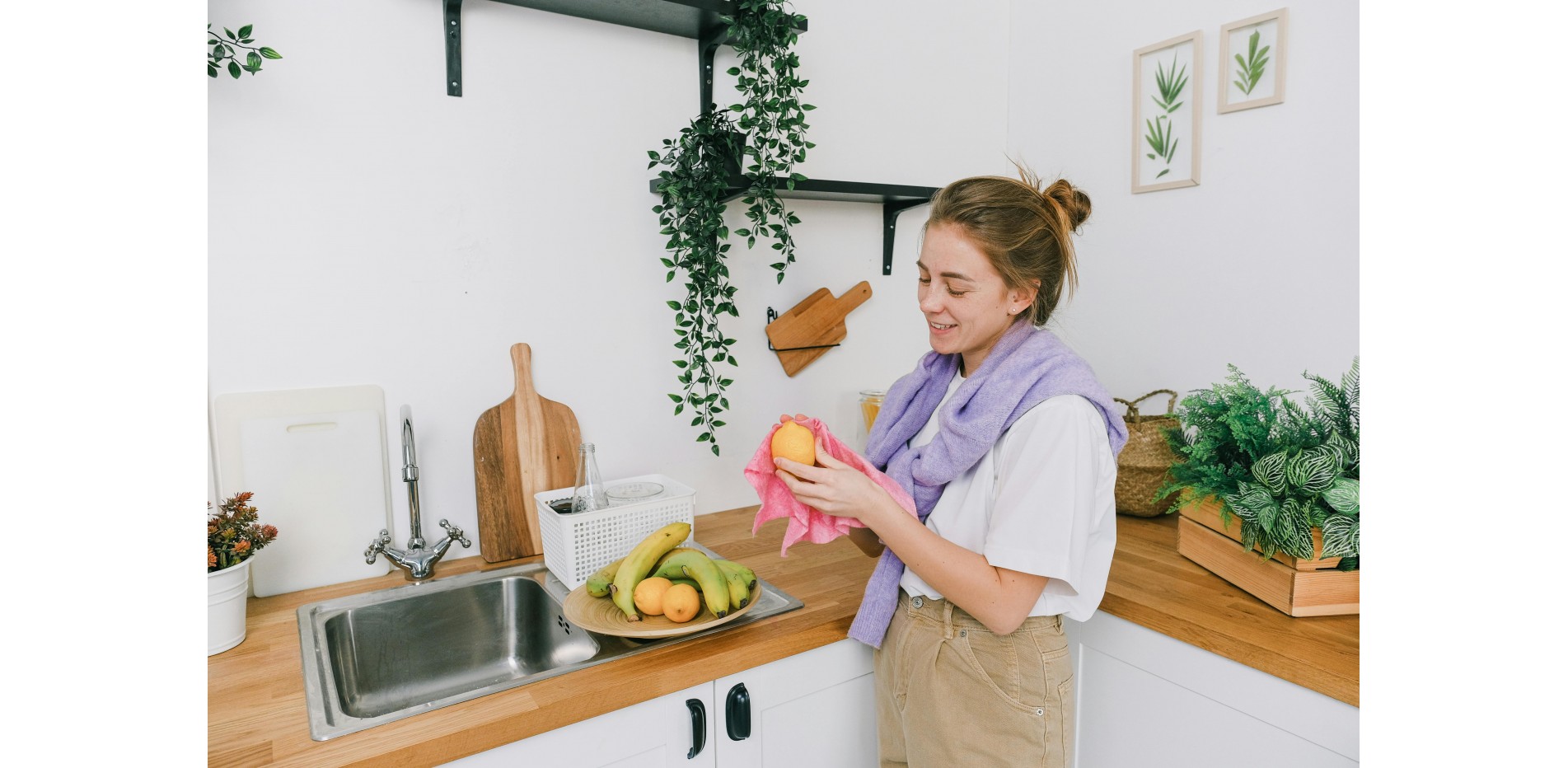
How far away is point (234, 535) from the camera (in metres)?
1.18

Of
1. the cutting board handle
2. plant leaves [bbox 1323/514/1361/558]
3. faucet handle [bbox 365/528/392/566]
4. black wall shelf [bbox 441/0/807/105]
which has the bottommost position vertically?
faucet handle [bbox 365/528/392/566]

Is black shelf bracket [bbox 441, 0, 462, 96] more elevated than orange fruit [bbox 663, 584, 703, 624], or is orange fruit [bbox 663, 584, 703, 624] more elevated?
black shelf bracket [bbox 441, 0, 462, 96]

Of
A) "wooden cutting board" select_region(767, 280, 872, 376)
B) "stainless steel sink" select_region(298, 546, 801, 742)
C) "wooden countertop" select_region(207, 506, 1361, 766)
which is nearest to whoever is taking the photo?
"wooden countertop" select_region(207, 506, 1361, 766)

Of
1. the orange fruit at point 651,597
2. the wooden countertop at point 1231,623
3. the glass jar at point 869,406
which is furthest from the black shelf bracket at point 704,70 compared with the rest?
the wooden countertop at point 1231,623

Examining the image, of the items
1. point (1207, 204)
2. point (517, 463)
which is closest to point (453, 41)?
point (517, 463)

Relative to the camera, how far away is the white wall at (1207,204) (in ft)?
5.00

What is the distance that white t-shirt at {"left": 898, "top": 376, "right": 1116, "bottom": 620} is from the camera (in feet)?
3.25

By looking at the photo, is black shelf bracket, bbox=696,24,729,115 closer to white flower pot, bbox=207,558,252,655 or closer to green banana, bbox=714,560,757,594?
green banana, bbox=714,560,757,594

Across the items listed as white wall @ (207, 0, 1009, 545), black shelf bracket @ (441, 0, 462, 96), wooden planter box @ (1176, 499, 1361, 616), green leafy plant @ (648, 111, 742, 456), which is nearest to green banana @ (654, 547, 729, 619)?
green leafy plant @ (648, 111, 742, 456)

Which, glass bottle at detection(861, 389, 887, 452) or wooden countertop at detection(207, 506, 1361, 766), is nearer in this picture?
wooden countertop at detection(207, 506, 1361, 766)

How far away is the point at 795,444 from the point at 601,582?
443 millimetres

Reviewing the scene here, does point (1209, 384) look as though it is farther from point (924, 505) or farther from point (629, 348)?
point (629, 348)

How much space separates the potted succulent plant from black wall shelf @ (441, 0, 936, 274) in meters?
0.80

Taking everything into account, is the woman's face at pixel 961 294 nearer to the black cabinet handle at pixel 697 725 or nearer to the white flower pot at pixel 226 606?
the black cabinet handle at pixel 697 725
